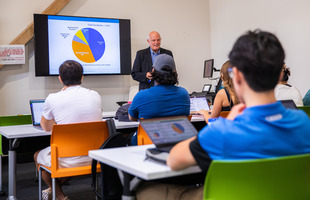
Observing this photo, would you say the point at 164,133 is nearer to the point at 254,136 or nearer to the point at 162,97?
the point at 254,136

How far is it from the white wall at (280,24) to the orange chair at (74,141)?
340 centimetres

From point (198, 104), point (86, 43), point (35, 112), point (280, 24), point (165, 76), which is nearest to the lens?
point (165, 76)

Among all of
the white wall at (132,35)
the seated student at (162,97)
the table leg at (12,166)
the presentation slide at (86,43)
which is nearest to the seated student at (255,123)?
the seated student at (162,97)

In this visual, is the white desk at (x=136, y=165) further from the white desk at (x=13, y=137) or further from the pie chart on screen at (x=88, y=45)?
the pie chart on screen at (x=88, y=45)

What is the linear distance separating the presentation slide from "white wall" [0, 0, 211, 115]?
29 cm

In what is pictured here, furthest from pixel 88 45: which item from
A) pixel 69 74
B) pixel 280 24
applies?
pixel 69 74

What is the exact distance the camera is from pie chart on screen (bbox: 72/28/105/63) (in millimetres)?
5875

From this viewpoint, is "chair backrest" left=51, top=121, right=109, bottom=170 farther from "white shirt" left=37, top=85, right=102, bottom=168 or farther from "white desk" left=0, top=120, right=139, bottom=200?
"white desk" left=0, top=120, right=139, bottom=200

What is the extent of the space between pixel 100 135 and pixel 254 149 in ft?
5.26

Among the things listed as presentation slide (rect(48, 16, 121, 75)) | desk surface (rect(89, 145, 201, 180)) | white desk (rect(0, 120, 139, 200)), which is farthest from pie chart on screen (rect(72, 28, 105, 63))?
desk surface (rect(89, 145, 201, 180))

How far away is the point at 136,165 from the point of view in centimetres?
141

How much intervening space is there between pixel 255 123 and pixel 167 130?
18.0 inches

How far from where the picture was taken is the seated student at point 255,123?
3.85 ft

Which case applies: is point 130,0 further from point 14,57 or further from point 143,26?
point 14,57
